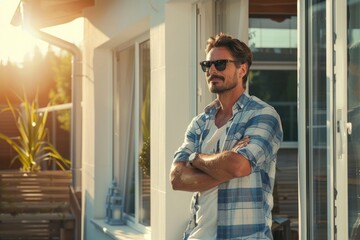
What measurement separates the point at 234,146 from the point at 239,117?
0.38 ft

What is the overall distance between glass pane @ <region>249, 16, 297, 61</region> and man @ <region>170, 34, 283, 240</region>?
692 centimetres

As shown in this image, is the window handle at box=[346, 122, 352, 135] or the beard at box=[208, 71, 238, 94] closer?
the window handle at box=[346, 122, 352, 135]

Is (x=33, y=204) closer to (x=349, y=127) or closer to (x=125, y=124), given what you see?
(x=125, y=124)

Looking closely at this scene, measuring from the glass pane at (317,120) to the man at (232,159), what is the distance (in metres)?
0.23

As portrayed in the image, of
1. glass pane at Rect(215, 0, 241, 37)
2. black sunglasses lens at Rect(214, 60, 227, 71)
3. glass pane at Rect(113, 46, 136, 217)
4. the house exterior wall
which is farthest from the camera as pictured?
glass pane at Rect(113, 46, 136, 217)

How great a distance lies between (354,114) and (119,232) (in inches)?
153

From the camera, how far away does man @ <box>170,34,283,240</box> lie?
3.43m

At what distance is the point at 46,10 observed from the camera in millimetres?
8414

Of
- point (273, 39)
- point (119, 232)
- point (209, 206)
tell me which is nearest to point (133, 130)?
Result: point (119, 232)

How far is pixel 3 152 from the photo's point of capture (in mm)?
17828

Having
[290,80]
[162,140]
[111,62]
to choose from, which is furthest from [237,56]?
[290,80]

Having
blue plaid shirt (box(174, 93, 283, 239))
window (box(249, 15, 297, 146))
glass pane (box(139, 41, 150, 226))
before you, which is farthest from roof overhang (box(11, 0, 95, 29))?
blue plaid shirt (box(174, 93, 283, 239))

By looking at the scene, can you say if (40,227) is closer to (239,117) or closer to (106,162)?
(106,162)

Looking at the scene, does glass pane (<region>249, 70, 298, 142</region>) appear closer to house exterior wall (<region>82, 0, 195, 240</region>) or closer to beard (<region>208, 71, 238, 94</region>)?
house exterior wall (<region>82, 0, 195, 240</region>)
